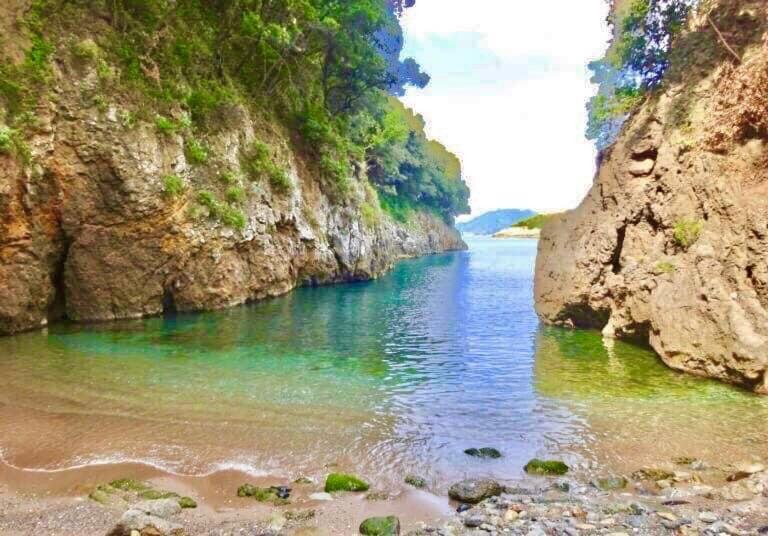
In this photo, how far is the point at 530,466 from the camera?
8.17 meters

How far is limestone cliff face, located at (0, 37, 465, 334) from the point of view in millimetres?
16828

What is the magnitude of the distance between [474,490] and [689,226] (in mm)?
11180

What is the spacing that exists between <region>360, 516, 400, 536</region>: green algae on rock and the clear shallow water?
4.41 ft

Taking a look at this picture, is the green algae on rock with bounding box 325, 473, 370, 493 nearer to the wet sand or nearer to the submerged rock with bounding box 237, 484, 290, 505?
the wet sand

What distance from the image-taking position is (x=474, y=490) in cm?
724

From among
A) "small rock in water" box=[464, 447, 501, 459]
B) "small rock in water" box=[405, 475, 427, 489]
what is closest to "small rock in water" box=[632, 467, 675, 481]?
"small rock in water" box=[464, 447, 501, 459]

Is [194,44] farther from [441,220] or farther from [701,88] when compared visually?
[441,220]

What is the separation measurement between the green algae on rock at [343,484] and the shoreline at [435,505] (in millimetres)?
119

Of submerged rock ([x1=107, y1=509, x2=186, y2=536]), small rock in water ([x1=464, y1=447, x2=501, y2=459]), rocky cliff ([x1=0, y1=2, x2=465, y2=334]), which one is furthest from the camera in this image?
rocky cliff ([x1=0, y1=2, x2=465, y2=334])

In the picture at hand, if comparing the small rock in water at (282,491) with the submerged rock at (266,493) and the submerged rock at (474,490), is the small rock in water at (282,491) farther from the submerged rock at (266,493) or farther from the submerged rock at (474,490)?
the submerged rock at (474,490)

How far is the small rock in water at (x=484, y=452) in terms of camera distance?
28.3 ft

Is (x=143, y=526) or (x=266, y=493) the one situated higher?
(x=143, y=526)

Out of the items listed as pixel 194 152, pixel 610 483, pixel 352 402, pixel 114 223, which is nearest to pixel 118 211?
pixel 114 223

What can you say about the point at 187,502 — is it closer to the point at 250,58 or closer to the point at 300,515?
the point at 300,515
